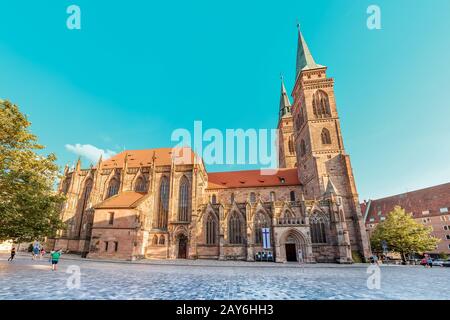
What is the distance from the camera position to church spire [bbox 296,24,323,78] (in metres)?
34.4

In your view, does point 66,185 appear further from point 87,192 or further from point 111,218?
point 111,218

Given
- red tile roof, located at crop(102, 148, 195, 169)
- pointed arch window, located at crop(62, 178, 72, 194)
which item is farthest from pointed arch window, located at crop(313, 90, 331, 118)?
pointed arch window, located at crop(62, 178, 72, 194)

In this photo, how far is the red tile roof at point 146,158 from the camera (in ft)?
107

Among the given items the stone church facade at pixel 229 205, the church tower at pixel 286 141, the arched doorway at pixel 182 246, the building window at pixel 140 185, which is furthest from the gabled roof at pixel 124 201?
the church tower at pixel 286 141

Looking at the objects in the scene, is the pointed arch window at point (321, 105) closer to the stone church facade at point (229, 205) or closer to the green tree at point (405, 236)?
the stone church facade at point (229, 205)

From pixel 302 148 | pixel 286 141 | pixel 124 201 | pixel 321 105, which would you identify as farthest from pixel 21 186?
pixel 286 141

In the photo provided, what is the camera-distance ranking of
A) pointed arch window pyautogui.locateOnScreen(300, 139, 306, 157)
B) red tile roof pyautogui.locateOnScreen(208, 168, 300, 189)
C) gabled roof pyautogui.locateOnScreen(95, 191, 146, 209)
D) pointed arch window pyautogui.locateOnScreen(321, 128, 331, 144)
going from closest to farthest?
gabled roof pyautogui.locateOnScreen(95, 191, 146, 209)
pointed arch window pyautogui.locateOnScreen(321, 128, 331, 144)
pointed arch window pyautogui.locateOnScreen(300, 139, 306, 157)
red tile roof pyautogui.locateOnScreen(208, 168, 300, 189)

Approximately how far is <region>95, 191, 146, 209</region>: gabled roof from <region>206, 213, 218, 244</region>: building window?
9.55 m

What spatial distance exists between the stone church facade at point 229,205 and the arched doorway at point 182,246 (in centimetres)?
12

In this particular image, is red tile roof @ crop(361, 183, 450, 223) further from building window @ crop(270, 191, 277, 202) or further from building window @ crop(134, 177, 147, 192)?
building window @ crop(134, 177, 147, 192)

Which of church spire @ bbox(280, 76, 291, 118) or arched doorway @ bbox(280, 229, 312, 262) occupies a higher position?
church spire @ bbox(280, 76, 291, 118)

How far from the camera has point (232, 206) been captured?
26812 mm
